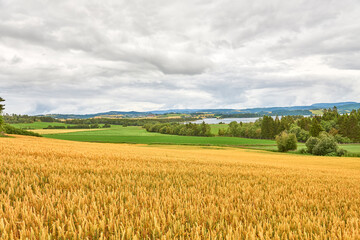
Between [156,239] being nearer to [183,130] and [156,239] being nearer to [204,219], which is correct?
[204,219]

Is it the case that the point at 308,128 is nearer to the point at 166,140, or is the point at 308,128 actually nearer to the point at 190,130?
the point at 190,130

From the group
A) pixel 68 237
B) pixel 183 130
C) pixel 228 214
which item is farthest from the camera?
pixel 183 130

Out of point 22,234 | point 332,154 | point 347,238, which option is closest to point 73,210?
point 22,234

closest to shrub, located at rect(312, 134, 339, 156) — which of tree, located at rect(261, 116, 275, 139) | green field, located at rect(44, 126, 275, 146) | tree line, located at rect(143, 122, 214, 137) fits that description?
green field, located at rect(44, 126, 275, 146)

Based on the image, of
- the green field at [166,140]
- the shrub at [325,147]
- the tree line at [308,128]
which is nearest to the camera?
the shrub at [325,147]

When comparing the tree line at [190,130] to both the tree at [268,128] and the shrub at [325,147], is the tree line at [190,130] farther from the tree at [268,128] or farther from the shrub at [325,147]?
the shrub at [325,147]

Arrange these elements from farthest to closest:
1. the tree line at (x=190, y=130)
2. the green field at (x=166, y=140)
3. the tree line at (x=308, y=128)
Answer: the tree line at (x=190, y=130)
the tree line at (x=308, y=128)
the green field at (x=166, y=140)

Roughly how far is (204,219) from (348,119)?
129406 mm

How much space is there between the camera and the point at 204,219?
277cm

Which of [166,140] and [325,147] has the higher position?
[325,147]

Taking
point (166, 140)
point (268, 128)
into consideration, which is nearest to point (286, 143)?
point (166, 140)

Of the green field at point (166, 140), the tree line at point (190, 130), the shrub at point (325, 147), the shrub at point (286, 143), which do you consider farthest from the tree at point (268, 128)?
the shrub at point (325, 147)

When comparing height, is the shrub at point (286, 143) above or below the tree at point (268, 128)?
below

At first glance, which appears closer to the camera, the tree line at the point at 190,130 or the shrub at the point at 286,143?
the shrub at the point at 286,143
